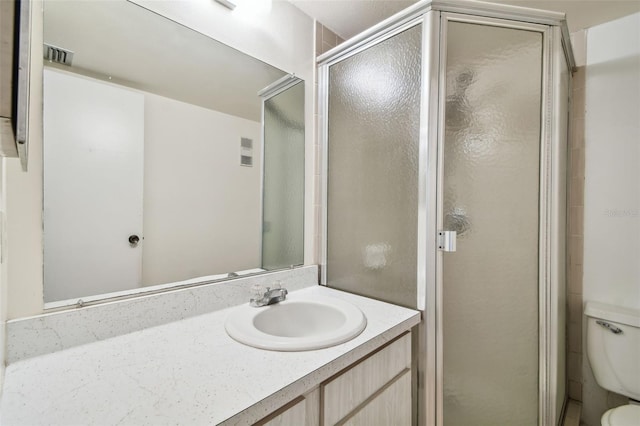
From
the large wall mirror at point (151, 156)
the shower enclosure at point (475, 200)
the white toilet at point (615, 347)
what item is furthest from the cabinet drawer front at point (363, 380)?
the white toilet at point (615, 347)

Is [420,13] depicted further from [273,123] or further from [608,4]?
[608,4]

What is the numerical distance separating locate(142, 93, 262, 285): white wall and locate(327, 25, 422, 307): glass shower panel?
1.33 ft

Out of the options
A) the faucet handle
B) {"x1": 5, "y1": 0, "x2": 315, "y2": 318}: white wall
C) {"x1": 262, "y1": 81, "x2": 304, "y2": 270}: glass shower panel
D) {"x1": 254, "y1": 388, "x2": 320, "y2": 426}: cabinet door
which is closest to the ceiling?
{"x1": 5, "y1": 0, "x2": 315, "y2": 318}: white wall

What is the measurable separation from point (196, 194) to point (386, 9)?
1.28 meters

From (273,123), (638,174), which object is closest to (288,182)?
(273,123)

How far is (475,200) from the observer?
1115 millimetres

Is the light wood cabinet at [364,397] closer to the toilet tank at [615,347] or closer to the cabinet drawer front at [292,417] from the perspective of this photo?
the cabinet drawer front at [292,417]

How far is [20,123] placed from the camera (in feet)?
1.05

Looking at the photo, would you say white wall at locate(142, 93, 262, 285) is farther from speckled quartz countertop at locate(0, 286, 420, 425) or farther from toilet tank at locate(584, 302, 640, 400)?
toilet tank at locate(584, 302, 640, 400)

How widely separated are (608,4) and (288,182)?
1.79 m

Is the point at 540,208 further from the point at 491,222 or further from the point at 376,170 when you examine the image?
the point at 376,170

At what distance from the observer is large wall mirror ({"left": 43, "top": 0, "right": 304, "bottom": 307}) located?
0.82 m

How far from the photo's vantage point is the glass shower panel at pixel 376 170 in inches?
44.4

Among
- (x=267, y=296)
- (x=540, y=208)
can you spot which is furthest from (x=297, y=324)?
(x=540, y=208)
